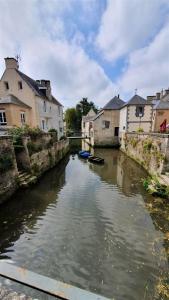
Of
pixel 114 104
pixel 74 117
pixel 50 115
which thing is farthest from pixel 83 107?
pixel 50 115

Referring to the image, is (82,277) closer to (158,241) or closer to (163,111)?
(158,241)

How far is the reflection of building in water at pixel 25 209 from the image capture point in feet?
21.3

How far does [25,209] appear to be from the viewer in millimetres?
8250

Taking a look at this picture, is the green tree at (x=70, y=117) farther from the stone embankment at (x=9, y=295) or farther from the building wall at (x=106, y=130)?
the stone embankment at (x=9, y=295)

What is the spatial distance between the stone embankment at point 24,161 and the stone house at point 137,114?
41.4 ft

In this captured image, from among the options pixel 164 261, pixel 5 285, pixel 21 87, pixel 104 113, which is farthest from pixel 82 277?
→ pixel 104 113

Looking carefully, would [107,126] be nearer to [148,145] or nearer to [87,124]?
[87,124]

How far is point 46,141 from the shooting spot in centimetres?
1506

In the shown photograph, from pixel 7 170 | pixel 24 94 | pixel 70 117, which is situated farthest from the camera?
pixel 70 117

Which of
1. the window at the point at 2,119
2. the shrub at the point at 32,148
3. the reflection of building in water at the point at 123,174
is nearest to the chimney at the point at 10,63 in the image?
the window at the point at 2,119

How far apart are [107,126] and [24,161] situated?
63.2 ft

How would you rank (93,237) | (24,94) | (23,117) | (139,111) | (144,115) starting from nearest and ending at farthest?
(93,237)
(23,117)
(24,94)
(139,111)
(144,115)

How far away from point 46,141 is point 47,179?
162 inches

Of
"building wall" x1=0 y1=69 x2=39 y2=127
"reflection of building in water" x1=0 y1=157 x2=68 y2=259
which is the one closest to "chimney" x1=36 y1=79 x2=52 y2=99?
"building wall" x1=0 y1=69 x2=39 y2=127
